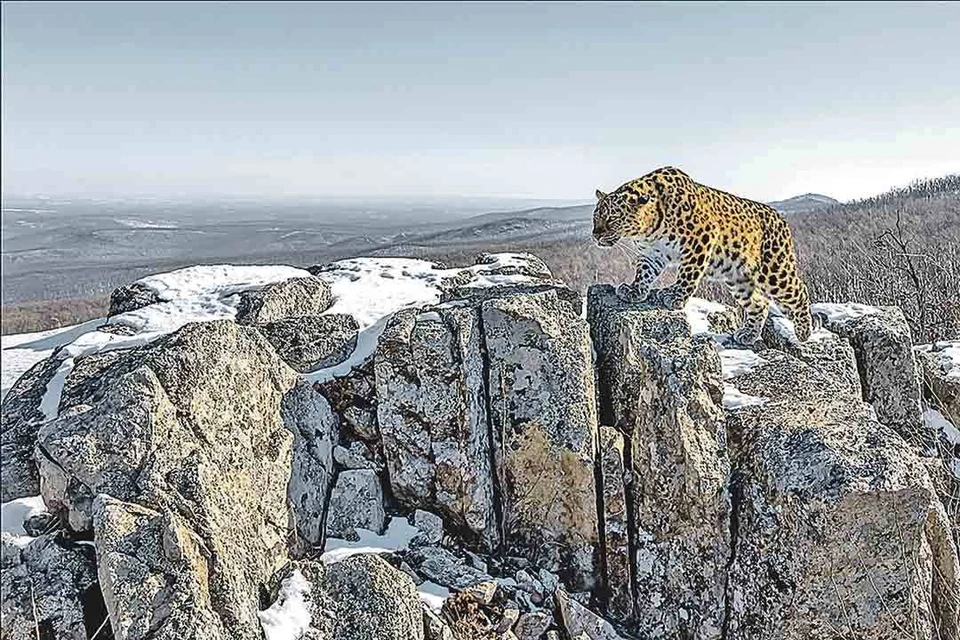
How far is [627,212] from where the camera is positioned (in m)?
10.4

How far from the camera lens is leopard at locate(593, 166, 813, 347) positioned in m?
10.6

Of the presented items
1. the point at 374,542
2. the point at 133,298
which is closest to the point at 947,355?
the point at 374,542

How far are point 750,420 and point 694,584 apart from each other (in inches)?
80.8

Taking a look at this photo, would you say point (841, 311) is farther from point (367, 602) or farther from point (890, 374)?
point (367, 602)

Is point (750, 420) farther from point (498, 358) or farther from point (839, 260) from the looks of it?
point (839, 260)

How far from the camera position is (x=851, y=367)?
10.6 metres

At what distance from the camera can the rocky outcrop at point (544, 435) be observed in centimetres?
873

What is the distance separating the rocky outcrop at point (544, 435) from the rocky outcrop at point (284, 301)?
3.06 meters

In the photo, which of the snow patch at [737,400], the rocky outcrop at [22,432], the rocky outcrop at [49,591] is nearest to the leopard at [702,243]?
the snow patch at [737,400]

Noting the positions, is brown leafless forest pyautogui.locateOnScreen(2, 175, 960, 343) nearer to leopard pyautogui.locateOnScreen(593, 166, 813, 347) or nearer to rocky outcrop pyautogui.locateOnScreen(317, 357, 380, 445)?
leopard pyautogui.locateOnScreen(593, 166, 813, 347)

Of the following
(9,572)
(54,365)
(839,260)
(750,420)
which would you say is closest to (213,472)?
(9,572)

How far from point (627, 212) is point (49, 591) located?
26.9 ft

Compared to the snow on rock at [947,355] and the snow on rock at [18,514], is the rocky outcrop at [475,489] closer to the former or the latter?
the snow on rock at [18,514]

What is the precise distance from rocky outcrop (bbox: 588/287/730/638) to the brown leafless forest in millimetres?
5492
